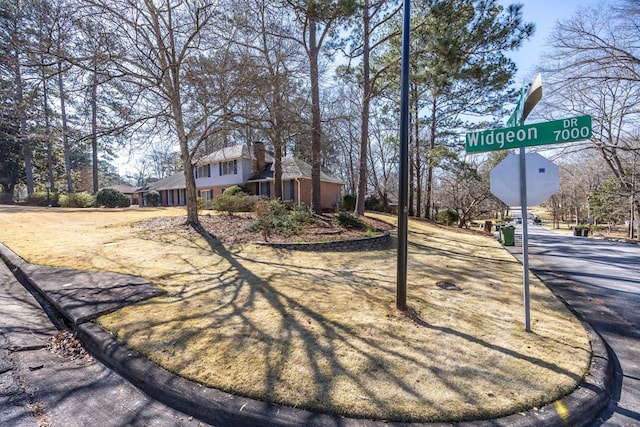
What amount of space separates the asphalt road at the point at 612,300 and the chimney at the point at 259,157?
18935 mm

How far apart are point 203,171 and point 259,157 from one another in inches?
278

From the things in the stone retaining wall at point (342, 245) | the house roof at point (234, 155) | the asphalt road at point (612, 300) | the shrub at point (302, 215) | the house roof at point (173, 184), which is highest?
the house roof at point (234, 155)

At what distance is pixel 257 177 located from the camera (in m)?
24.0

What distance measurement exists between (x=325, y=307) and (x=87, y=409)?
266 cm

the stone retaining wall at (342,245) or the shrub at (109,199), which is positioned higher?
the shrub at (109,199)

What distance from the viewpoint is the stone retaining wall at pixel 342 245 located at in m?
8.46

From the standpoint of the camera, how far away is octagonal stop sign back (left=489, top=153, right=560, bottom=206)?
336cm

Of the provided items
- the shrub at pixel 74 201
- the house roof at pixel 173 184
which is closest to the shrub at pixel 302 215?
the shrub at pixel 74 201

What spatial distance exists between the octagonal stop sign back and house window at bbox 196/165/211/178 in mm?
27166

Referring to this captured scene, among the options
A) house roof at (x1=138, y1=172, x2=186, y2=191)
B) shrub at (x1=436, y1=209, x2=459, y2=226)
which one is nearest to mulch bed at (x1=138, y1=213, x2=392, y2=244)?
shrub at (x1=436, y1=209, x2=459, y2=226)

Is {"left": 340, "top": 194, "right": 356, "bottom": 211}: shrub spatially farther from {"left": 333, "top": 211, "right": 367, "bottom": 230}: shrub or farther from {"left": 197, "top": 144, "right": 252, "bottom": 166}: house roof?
{"left": 333, "top": 211, "right": 367, "bottom": 230}: shrub

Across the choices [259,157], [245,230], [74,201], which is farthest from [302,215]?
[74,201]

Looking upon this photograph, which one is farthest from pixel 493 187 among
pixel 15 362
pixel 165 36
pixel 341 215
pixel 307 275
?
pixel 165 36

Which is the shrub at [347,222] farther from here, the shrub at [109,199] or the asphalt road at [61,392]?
the shrub at [109,199]
